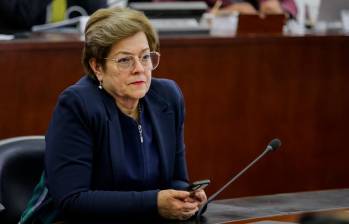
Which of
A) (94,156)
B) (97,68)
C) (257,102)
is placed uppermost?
(97,68)

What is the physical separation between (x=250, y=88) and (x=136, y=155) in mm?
2238

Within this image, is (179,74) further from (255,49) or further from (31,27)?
(31,27)

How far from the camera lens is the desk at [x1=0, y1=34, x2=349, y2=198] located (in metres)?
4.50

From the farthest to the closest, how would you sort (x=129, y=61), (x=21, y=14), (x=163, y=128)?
(x=21, y=14) → (x=163, y=128) → (x=129, y=61)

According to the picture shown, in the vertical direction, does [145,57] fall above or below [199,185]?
above

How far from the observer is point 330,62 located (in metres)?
4.91

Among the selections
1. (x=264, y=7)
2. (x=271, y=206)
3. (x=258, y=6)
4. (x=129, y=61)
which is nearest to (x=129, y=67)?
(x=129, y=61)

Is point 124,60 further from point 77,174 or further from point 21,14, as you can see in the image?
point 21,14

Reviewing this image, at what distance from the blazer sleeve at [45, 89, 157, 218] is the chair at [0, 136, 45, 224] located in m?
0.23

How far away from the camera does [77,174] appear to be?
94.3 inches

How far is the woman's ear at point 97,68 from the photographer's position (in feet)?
8.36

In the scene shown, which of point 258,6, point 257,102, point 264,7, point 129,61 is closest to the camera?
point 129,61

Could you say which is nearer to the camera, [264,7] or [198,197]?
[198,197]

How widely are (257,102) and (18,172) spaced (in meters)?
2.25
